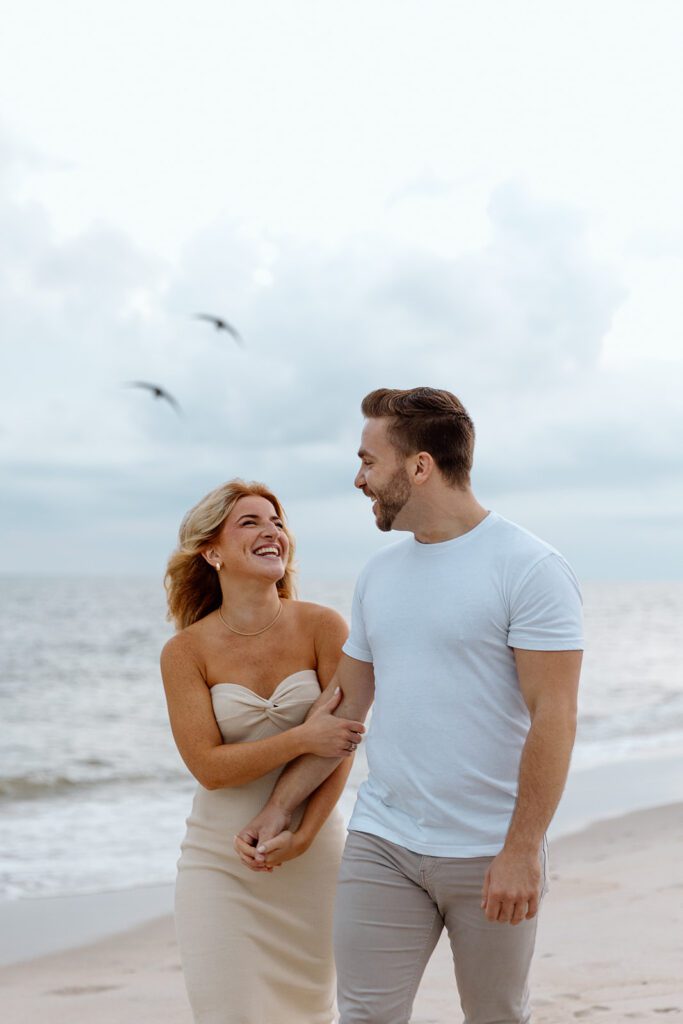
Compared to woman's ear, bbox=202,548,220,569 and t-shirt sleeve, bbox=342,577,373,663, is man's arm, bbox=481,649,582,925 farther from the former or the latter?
woman's ear, bbox=202,548,220,569

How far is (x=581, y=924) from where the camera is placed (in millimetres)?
6340

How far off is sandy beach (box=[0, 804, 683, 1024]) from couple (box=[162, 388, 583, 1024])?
174 cm

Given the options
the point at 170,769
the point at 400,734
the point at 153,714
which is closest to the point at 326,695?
the point at 400,734

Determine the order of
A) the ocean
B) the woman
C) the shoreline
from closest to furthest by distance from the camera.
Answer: the woman
the shoreline
the ocean

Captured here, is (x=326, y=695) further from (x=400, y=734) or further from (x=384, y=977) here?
(x=384, y=977)

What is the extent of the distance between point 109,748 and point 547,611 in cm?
1327

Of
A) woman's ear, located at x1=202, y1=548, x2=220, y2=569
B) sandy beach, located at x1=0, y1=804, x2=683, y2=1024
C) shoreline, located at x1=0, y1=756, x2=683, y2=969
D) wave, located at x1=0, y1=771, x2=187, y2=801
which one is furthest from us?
wave, located at x1=0, y1=771, x2=187, y2=801

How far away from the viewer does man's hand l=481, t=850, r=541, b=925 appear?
2707mm

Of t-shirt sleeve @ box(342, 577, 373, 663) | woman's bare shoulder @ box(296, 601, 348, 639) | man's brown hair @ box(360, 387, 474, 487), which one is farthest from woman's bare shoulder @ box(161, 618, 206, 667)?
man's brown hair @ box(360, 387, 474, 487)

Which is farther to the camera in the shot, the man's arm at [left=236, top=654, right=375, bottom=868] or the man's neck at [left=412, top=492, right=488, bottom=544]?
the man's arm at [left=236, top=654, right=375, bottom=868]

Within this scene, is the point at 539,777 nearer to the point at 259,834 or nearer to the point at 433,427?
the point at 433,427

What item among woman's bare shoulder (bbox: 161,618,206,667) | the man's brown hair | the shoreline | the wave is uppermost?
the man's brown hair

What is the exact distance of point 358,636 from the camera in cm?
324

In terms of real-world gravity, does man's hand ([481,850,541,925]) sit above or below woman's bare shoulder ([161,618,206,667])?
below
